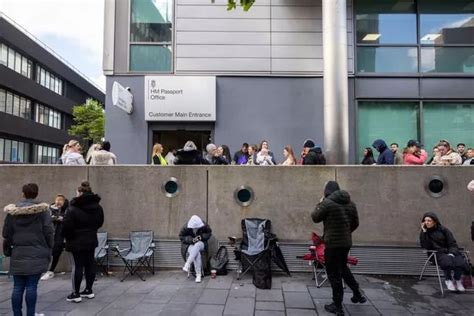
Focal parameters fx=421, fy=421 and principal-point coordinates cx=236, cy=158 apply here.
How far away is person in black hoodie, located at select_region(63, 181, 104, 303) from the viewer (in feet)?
20.9

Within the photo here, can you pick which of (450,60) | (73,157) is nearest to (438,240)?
(73,157)

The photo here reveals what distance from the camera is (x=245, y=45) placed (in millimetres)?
12875

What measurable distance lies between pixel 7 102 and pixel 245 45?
32.6m

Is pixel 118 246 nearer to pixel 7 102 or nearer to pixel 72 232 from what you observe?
pixel 72 232

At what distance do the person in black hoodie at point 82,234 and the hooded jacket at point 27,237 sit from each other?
97 cm

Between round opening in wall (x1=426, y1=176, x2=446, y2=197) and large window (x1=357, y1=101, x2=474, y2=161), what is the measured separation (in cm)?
453

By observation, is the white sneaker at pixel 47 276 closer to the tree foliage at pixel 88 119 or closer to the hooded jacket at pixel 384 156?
the hooded jacket at pixel 384 156

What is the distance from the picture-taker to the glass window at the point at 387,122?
41.5 feet

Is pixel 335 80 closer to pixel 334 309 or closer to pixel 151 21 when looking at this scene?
pixel 151 21

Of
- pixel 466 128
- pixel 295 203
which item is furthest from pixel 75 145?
pixel 466 128

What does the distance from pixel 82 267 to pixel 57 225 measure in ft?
5.78

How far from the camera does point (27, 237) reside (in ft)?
17.3

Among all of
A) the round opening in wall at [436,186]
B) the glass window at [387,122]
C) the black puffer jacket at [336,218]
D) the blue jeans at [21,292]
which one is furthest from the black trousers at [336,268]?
the glass window at [387,122]

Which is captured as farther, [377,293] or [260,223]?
[260,223]
